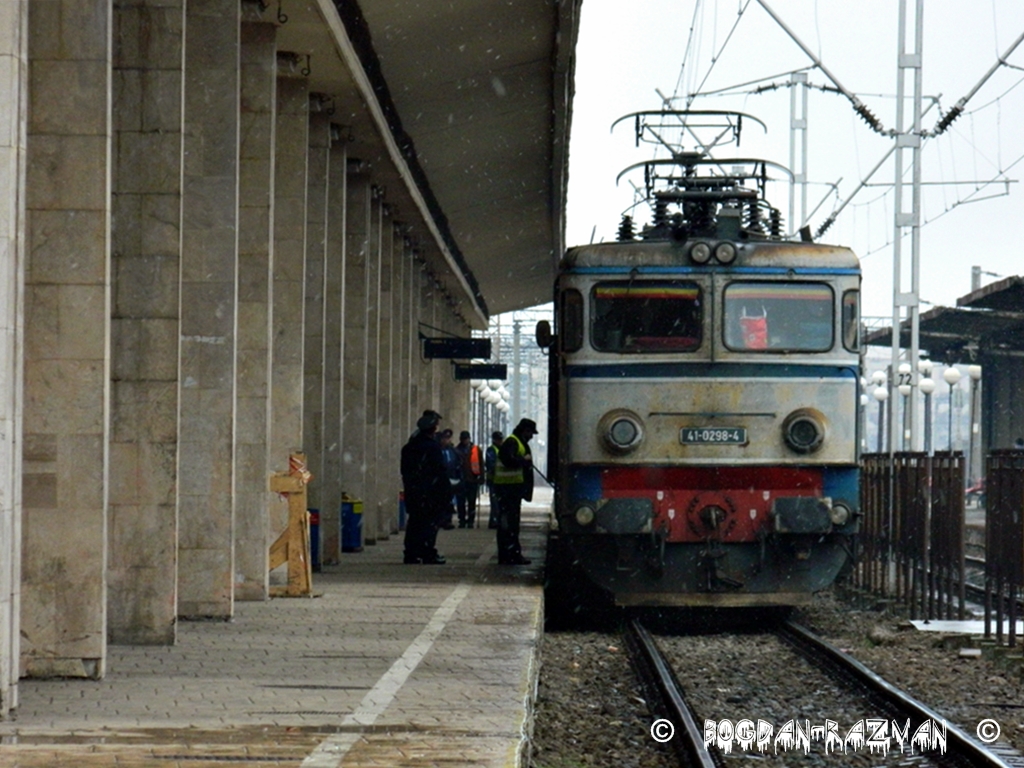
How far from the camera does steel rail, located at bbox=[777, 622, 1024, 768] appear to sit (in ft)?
33.1

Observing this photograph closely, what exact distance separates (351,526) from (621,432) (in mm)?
8908

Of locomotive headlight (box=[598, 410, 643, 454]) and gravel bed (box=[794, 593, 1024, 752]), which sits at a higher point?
locomotive headlight (box=[598, 410, 643, 454])

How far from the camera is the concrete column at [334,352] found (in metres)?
23.1

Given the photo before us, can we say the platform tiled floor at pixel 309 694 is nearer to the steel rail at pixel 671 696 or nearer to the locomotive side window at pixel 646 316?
the steel rail at pixel 671 696

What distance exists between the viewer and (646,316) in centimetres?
1748

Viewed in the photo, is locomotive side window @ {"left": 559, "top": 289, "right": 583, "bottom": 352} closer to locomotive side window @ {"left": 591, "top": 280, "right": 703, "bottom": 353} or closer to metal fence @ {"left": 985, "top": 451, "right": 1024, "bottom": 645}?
locomotive side window @ {"left": 591, "top": 280, "right": 703, "bottom": 353}

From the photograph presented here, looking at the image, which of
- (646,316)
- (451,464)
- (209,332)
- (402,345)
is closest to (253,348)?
(209,332)

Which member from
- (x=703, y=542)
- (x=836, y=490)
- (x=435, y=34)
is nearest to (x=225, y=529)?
(x=703, y=542)

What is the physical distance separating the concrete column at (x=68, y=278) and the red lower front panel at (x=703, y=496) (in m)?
6.64

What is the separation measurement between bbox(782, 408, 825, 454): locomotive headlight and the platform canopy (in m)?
5.69

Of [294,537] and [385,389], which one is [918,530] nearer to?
[294,537]

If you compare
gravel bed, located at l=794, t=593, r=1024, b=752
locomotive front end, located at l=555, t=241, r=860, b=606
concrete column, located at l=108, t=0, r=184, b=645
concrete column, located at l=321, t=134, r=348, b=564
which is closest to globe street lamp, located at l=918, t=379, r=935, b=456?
concrete column, located at l=321, t=134, r=348, b=564

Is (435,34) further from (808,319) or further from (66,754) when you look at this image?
(66,754)

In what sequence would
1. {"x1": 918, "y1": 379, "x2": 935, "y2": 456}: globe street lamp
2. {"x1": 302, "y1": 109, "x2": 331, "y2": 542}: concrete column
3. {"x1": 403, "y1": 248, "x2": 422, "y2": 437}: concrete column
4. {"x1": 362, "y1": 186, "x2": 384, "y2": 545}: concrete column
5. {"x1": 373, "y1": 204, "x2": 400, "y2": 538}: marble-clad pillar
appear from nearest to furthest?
1. {"x1": 302, "y1": 109, "x2": 331, "y2": 542}: concrete column
2. {"x1": 362, "y1": 186, "x2": 384, "y2": 545}: concrete column
3. {"x1": 373, "y1": 204, "x2": 400, "y2": 538}: marble-clad pillar
4. {"x1": 403, "y1": 248, "x2": 422, "y2": 437}: concrete column
5. {"x1": 918, "y1": 379, "x2": 935, "y2": 456}: globe street lamp
